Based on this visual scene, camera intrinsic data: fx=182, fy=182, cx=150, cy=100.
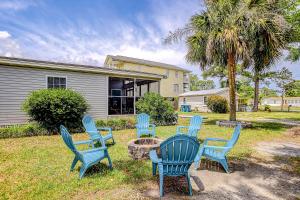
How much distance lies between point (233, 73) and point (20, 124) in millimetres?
12103

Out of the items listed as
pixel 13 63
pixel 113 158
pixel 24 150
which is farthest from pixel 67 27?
pixel 113 158

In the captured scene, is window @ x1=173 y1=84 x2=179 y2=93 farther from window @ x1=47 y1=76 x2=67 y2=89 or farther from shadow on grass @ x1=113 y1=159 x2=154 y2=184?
shadow on grass @ x1=113 y1=159 x2=154 y2=184

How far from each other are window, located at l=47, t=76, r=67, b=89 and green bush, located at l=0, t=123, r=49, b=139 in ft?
7.77

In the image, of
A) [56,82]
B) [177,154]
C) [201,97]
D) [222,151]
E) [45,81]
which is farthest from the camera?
[201,97]

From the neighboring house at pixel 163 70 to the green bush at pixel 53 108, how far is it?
54.4ft

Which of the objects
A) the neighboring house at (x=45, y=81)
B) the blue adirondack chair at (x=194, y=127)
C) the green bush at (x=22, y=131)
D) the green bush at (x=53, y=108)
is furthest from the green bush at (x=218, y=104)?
the green bush at (x=22, y=131)

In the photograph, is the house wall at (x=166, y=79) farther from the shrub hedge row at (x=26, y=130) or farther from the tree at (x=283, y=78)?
the shrub hedge row at (x=26, y=130)

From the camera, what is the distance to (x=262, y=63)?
1067cm

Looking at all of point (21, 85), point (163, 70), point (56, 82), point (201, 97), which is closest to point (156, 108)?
point (56, 82)

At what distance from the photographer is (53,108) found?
28.2ft

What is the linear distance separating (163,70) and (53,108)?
23.6m

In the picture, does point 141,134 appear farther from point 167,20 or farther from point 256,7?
point 256,7

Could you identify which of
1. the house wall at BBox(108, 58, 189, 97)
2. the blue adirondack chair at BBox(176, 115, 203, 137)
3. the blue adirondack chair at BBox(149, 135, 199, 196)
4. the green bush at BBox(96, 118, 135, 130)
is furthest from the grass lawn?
the house wall at BBox(108, 58, 189, 97)

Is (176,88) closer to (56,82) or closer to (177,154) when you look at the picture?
(56,82)
